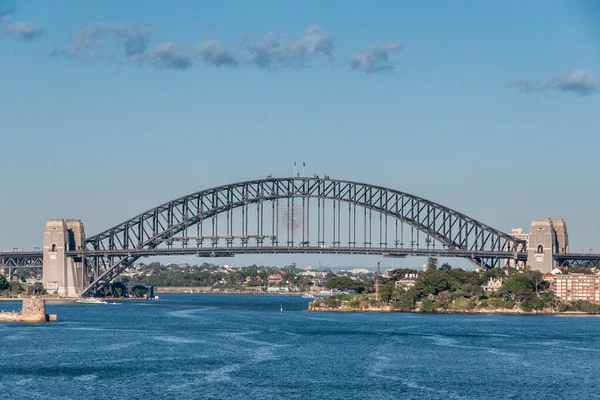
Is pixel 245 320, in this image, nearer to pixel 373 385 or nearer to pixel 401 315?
pixel 401 315

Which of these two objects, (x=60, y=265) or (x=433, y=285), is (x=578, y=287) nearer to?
(x=433, y=285)

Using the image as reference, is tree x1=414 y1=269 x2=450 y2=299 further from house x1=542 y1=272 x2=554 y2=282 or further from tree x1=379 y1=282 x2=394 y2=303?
house x1=542 y1=272 x2=554 y2=282

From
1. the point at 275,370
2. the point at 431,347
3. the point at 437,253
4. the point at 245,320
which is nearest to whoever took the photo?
the point at 275,370

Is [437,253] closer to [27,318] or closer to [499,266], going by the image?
[499,266]

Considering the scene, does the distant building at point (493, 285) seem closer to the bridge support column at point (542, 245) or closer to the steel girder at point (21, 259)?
the bridge support column at point (542, 245)

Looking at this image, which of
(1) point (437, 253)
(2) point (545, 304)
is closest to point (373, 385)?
(2) point (545, 304)

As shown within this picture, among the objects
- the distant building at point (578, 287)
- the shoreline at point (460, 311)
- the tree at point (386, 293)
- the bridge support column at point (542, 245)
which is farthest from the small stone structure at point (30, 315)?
the bridge support column at point (542, 245)

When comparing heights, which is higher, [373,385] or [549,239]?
[549,239]

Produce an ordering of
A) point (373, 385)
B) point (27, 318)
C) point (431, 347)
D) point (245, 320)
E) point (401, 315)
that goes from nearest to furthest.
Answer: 1. point (373, 385)
2. point (431, 347)
3. point (27, 318)
4. point (245, 320)
5. point (401, 315)

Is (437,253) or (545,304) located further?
(437,253)
